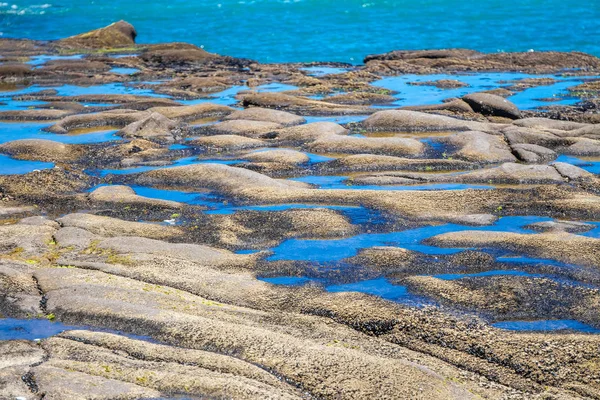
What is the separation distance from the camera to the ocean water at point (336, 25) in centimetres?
4572

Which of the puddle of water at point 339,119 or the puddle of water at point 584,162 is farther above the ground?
the puddle of water at point 584,162

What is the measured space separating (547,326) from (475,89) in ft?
68.8

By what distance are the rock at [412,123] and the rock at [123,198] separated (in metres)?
8.54

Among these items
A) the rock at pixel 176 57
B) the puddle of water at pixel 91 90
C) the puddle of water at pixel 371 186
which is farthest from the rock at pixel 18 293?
the rock at pixel 176 57

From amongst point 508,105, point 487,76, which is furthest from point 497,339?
point 487,76

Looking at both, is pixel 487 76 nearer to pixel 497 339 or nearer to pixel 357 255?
pixel 357 255

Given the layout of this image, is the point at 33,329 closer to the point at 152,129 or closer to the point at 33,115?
the point at 152,129

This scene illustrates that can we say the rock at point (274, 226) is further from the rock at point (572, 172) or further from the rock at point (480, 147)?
the rock at point (480, 147)

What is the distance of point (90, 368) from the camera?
7.39m

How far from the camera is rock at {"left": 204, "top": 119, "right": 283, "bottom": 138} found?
2103 centimetres

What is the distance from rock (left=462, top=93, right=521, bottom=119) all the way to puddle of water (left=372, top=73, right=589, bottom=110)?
6.56 feet

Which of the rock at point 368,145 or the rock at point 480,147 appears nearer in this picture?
the rock at point 480,147

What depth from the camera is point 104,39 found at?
151 ft

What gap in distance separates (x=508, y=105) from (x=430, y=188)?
8.39 metres
